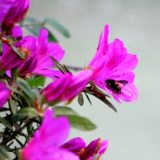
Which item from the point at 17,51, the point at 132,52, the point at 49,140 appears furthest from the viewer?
the point at 132,52

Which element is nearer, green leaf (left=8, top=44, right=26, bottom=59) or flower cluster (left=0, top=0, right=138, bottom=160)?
flower cluster (left=0, top=0, right=138, bottom=160)

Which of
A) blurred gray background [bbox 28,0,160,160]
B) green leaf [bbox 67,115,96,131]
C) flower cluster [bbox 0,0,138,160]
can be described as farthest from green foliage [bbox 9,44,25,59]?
blurred gray background [bbox 28,0,160,160]

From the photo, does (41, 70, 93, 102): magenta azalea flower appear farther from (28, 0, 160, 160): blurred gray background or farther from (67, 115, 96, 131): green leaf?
(28, 0, 160, 160): blurred gray background

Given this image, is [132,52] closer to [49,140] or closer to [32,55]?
[32,55]

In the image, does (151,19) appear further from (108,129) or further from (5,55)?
(5,55)

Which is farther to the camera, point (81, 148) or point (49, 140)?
point (81, 148)

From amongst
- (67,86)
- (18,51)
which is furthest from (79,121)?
(18,51)
